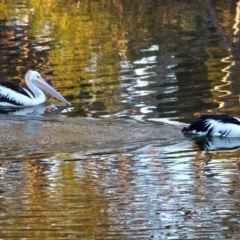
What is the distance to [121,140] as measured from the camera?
9.84 meters

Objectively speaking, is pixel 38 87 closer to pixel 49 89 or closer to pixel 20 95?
pixel 49 89

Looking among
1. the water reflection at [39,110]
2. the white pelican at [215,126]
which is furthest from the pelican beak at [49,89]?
the white pelican at [215,126]

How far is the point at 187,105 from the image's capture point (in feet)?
38.7

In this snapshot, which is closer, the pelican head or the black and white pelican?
the black and white pelican

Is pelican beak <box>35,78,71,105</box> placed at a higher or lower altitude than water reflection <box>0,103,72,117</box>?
higher

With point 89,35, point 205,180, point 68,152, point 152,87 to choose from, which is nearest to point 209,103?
point 152,87

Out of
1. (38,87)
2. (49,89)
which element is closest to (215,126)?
(49,89)

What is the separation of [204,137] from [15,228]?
4.24 m

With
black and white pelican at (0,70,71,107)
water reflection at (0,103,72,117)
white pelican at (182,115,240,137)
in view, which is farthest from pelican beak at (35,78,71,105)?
white pelican at (182,115,240,137)

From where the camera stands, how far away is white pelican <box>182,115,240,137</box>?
10023 mm

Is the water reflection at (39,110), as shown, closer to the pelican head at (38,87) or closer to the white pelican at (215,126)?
the pelican head at (38,87)

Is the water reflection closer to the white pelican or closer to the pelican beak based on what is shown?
the pelican beak

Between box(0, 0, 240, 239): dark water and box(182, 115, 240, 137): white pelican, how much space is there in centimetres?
11

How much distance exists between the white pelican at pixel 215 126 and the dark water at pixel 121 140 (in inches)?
4.3
